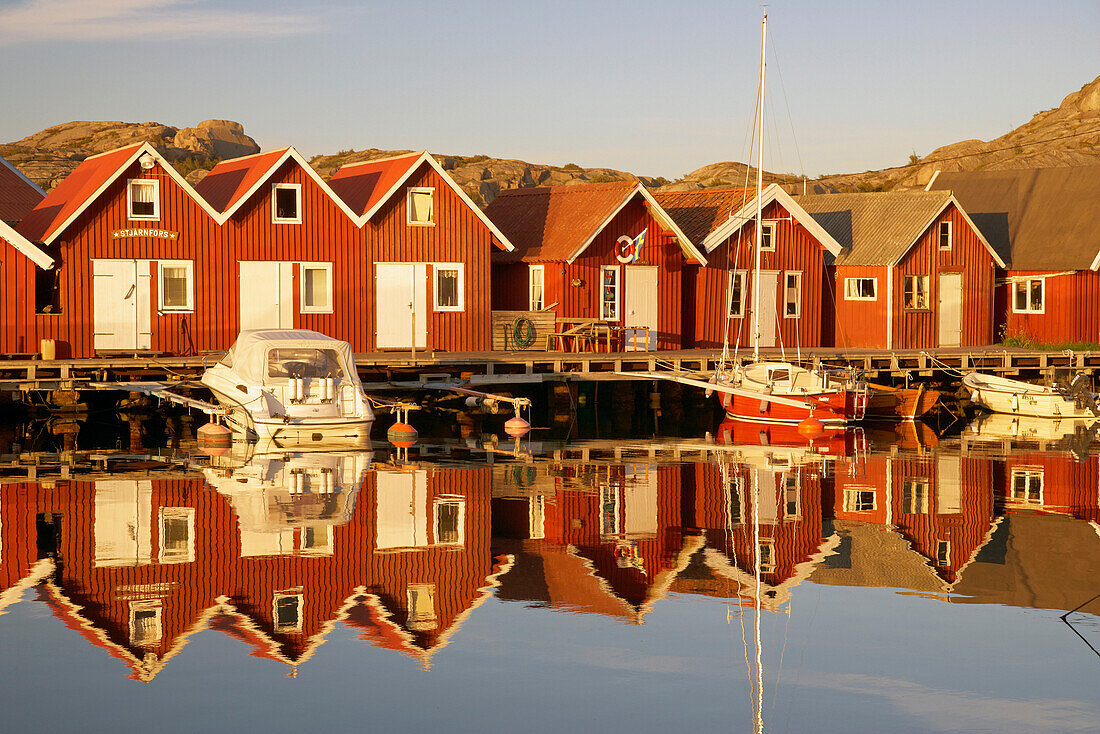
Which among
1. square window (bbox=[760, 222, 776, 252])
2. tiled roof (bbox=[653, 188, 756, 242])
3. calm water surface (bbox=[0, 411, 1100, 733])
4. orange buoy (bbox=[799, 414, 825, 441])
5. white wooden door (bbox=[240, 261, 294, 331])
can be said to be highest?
tiled roof (bbox=[653, 188, 756, 242])

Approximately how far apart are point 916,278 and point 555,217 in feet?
41.4

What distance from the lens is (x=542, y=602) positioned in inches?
588

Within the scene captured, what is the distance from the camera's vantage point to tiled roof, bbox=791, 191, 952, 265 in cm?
4534

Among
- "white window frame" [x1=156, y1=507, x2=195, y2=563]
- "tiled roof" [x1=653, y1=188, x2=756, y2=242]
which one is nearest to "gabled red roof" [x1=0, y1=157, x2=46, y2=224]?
"tiled roof" [x1=653, y1=188, x2=756, y2=242]

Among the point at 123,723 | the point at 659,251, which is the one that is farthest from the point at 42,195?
the point at 123,723

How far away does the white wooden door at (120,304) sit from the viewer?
116 ft

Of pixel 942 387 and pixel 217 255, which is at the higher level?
pixel 217 255

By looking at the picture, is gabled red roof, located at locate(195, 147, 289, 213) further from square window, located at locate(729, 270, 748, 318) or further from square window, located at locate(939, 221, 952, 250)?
square window, located at locate(939, 221, 952, 250)

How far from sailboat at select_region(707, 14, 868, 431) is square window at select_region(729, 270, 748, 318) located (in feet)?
26.9

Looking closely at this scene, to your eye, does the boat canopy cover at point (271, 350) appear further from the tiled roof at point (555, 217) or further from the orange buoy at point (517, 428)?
the tiled roof at point (555, 217)

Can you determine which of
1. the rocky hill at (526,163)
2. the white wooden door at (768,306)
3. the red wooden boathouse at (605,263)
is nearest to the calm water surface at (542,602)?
the red wooden boathouse at (605,263)

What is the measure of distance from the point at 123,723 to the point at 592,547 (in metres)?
8.16

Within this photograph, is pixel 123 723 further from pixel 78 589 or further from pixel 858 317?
pixel 858 317

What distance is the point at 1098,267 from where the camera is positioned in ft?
151
